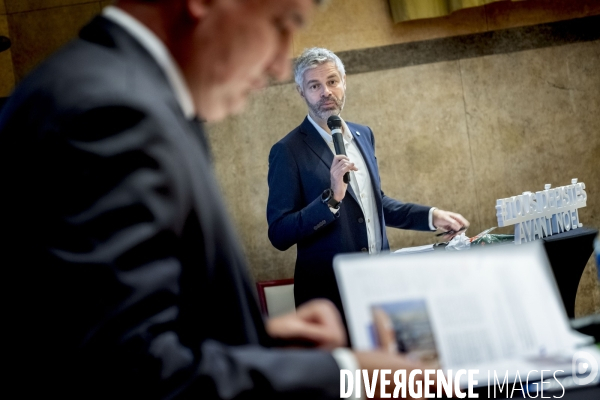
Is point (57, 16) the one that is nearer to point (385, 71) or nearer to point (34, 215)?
point (385, 71)

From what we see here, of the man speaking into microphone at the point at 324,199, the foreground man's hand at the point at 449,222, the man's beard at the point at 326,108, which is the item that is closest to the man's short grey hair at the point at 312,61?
the man speaking into microphone at the point at 324,199

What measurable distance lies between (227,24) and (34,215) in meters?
0.31

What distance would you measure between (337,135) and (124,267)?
2359mm

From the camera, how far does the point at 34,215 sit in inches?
25.9

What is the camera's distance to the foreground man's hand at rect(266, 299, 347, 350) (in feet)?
2.66

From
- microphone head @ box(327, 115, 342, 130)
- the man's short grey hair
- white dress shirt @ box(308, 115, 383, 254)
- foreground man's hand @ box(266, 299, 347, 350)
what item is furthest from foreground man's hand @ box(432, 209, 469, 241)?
foreground man's hand @ box(266, 299, 347, 350)

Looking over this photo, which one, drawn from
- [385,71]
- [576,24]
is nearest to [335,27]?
[385,71]

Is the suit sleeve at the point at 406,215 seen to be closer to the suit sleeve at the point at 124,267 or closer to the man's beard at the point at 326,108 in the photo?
the man's beard at the point at 326,108

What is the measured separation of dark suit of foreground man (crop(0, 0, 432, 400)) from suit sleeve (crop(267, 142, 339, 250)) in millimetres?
2023

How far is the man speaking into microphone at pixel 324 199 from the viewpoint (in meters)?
2.85

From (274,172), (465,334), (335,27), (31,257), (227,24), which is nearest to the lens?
(31,257)

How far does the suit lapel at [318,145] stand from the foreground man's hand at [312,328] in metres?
2.12

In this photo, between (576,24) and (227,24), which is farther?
(576,24)

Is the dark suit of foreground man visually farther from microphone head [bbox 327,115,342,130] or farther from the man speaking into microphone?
microphone head [bbox 327,115,342,130]
